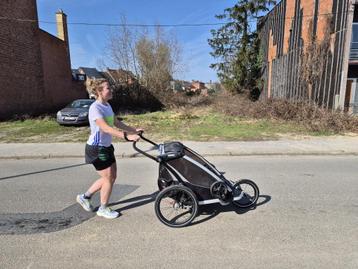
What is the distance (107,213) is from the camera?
376 cm

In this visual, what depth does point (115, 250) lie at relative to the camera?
2.97 metres

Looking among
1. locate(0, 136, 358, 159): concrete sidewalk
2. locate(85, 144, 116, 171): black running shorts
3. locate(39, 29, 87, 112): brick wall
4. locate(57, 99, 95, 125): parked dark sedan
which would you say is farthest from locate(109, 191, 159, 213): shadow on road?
locate(39, 29, 87, 112): brick wall

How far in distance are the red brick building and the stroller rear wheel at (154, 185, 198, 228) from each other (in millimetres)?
14617

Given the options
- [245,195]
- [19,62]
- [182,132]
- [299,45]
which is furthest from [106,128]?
[299,45]

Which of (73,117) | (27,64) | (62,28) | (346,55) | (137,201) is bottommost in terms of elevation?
(137,201)

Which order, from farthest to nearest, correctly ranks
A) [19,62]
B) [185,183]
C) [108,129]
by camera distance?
[19,62]
[185,183]
[108,129]

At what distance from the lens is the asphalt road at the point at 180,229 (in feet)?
9.14

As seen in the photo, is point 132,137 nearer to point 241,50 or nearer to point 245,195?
point 245,195

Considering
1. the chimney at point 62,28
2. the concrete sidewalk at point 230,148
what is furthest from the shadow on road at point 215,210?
the chimney at point 62,28

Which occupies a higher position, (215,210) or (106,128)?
(106,128)

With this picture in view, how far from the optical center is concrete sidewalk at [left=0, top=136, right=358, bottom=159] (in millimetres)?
7430

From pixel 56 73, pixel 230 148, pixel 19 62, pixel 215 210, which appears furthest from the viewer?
pixel 56 73

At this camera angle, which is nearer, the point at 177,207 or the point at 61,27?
the point at 177,207

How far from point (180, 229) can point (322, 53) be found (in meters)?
13.9
